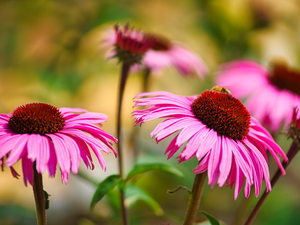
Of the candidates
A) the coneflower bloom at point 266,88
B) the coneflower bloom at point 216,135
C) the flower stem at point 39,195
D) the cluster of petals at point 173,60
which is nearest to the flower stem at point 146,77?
the cluster of petals at point 173,60

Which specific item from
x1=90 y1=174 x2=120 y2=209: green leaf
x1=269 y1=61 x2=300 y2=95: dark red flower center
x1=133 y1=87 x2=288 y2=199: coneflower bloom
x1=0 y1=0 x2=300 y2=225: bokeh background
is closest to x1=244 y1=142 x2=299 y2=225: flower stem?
x1=133 y1=87 x2=288 y2=199: coneflower bloom

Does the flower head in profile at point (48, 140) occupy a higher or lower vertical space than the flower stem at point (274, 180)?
higher

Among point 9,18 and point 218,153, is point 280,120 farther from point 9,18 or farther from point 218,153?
point 9,18

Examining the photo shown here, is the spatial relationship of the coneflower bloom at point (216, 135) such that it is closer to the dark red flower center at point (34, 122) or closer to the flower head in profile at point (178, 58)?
the dark red flower center at point (34, 122)

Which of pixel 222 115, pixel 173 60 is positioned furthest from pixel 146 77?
pixel 222 115

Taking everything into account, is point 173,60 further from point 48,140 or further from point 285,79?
point 48,140
